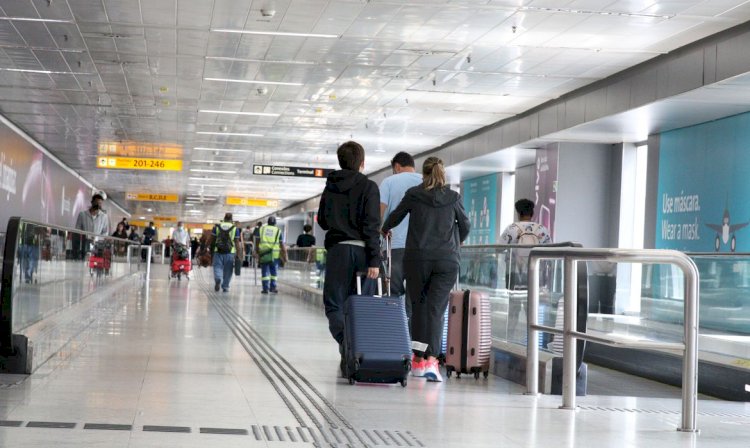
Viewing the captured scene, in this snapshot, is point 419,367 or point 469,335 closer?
point 419,367

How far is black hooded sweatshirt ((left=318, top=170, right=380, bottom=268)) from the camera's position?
264 inches

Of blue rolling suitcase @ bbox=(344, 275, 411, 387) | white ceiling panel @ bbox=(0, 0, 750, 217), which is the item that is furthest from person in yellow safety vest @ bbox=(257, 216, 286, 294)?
blue rolling suitcase @ bbox=(344, 275, 411, 387)

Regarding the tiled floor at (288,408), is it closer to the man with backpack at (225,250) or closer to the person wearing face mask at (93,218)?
the person wearing face mask at (93,218)

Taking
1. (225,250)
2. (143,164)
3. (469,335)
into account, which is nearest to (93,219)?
(225,250)

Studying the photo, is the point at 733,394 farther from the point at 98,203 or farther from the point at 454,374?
the point at 98,203

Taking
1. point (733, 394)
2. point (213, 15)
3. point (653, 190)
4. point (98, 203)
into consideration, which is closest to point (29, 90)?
point (98, 203)

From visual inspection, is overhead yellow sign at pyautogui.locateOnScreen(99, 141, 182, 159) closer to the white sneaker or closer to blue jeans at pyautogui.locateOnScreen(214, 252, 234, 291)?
blue jeans at pyautogui.locateOnScreen(214, 252, 234, 291)

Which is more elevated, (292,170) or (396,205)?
(292,170)

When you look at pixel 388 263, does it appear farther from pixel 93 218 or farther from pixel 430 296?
pixel 93 218

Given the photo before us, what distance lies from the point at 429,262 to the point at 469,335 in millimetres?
768

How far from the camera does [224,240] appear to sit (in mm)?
20125

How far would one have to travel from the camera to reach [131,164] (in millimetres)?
30547

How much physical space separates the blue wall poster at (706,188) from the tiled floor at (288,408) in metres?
9.20

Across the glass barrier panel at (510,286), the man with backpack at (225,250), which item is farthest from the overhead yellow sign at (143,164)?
the glass barrier panel at (510,286)
